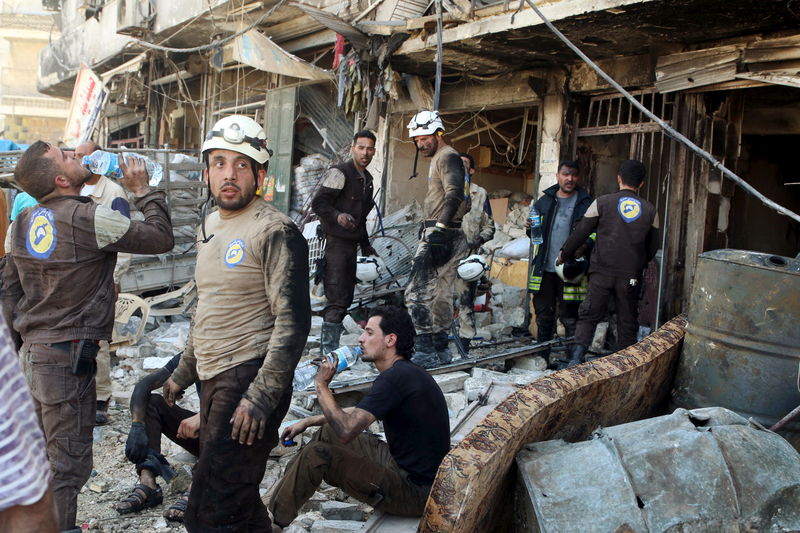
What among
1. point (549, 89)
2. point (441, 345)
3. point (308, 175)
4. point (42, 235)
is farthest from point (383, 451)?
point (308, 175)

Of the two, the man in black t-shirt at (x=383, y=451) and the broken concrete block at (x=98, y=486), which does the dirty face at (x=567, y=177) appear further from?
the broken concrete block at (x=98, y=486)

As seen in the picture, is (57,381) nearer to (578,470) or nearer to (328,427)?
(328,427)

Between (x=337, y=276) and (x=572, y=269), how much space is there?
212 centimetres

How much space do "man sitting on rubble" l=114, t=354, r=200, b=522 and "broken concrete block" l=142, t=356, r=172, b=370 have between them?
9.12 ft

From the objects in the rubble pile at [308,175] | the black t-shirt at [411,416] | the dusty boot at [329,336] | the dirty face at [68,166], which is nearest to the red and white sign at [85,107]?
A: the rubble pile at [308,175]

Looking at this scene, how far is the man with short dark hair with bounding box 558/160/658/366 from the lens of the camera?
581cm

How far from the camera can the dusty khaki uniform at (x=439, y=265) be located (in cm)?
611

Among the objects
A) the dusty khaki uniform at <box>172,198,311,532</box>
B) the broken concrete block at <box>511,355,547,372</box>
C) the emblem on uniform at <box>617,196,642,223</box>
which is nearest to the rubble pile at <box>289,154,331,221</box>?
the broken concrete block at <box>511,355,547,372</box>

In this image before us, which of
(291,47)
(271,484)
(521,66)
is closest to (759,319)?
(271,484)

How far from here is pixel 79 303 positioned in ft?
11.2

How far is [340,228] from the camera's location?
6.12m

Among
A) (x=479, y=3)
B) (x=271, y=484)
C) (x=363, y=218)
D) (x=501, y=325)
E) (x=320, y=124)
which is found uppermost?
(x=479, y=3)

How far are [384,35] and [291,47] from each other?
333cm

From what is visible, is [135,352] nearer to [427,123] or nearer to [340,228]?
[340,228]
